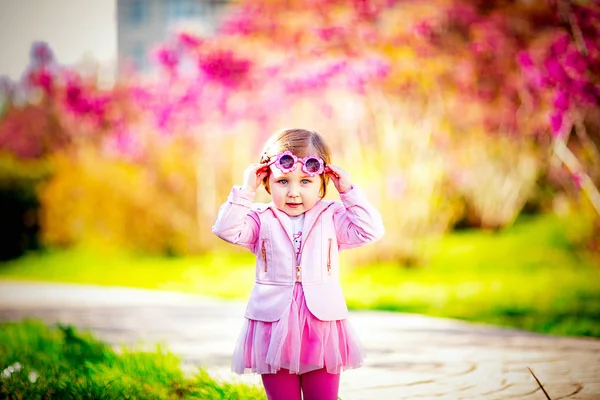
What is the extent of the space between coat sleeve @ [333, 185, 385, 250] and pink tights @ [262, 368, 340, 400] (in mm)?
503

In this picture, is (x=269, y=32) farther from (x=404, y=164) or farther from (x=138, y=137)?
(x=138, y=137)

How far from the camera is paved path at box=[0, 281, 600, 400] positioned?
12.6ft

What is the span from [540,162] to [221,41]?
21.8ft

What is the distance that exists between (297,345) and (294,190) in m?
0.55

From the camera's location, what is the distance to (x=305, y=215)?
2783mm

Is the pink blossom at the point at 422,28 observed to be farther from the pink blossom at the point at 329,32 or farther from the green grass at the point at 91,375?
the green grass at the point at 91,375

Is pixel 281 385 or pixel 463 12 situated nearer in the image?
pixel 281 385

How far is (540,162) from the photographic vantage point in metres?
13.2

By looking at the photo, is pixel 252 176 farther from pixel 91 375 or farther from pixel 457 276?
pixel 457 276

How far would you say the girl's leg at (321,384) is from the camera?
2672 mm

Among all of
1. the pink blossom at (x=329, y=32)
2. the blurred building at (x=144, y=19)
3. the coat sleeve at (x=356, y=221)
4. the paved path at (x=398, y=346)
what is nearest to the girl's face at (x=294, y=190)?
the coat sleeve at (x=356, y=221)

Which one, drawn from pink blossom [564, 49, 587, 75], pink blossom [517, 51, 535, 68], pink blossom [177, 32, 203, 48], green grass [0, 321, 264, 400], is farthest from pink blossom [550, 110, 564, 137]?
green grass [0, 321, 264, 400]

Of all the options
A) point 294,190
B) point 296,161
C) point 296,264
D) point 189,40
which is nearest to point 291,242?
point 296,264

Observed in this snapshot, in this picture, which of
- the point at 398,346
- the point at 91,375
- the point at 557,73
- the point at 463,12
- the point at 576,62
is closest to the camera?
the point at 91,375
